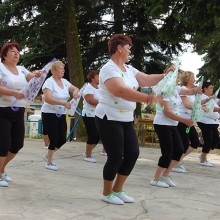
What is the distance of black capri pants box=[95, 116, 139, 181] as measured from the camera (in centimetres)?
438

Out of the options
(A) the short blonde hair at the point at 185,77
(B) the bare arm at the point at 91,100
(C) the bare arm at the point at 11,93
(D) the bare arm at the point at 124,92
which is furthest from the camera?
(B) the bare arm at the point at 91,100

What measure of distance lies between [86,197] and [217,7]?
542 centimetres

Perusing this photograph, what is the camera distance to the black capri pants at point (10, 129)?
493 centimetres

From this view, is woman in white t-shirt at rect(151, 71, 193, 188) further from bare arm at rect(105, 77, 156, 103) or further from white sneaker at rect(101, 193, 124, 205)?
bare arm at rect(105, 77, 156, 103)

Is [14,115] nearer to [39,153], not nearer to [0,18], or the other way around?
[39,153]

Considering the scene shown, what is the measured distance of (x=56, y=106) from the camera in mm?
6566

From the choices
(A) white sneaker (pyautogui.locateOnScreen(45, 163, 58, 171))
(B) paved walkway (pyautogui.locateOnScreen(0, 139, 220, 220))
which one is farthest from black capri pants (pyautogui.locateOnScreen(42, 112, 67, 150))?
(B) paved walkway (pyautogui.locateOnScreen(0, 139, 220, 220))

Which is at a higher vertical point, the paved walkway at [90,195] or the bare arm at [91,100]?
the bare arm at [91,100]

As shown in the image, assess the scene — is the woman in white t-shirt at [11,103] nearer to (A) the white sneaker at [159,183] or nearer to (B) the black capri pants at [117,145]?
(B) the black capri pants at [117,145]

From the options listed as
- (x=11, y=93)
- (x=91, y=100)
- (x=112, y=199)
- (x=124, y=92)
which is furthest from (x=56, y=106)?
(x=124, y=92)

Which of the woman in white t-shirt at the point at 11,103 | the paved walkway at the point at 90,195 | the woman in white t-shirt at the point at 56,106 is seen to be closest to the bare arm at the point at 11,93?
the woman in white t-shirt at the point at 11,103

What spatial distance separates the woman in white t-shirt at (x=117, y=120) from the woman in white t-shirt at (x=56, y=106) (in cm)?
186

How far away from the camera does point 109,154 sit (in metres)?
4.43

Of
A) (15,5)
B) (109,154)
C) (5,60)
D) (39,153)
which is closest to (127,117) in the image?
(109,154)
